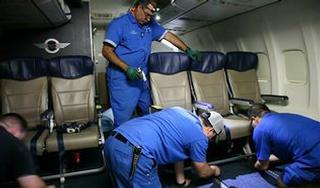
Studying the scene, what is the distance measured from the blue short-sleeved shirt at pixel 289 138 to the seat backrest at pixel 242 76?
5.01 feet

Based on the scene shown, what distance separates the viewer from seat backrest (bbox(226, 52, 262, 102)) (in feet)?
13.7

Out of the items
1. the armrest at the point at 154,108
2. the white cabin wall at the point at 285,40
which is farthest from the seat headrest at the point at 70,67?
the white cabin wall at the point at 285,40

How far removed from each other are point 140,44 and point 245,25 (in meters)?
2.08

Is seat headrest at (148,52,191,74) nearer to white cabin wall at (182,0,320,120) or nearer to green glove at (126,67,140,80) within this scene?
green glove at (126,67,140,80)

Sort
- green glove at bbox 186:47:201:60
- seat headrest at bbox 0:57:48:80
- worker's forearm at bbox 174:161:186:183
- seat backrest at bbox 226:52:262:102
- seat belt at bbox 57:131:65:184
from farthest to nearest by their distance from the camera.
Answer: seat backrest at bbox 226:52:262:102
green glove at bbox 186:47:201:60
seat headrest at bbox 0:57:48:80
worker's forearm at bbox 174:161:186:183
seat belt at bbox 57:131:65:184

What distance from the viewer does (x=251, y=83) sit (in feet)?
14.1

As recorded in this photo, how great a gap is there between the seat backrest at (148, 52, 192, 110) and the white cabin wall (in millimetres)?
1282

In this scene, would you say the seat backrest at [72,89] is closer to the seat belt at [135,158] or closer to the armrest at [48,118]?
the armrest at [48,118]

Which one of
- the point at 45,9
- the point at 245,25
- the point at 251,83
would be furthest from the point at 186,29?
the point at 45,9

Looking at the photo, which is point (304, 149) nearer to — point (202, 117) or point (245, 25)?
point (202, 117)

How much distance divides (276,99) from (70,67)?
294 cm

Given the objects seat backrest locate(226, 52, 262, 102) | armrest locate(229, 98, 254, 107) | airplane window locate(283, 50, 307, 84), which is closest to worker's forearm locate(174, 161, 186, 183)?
armrest locate(229, 98, 254, 107)

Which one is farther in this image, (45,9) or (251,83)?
(251,83)

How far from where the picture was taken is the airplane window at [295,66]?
3675 millimetres
